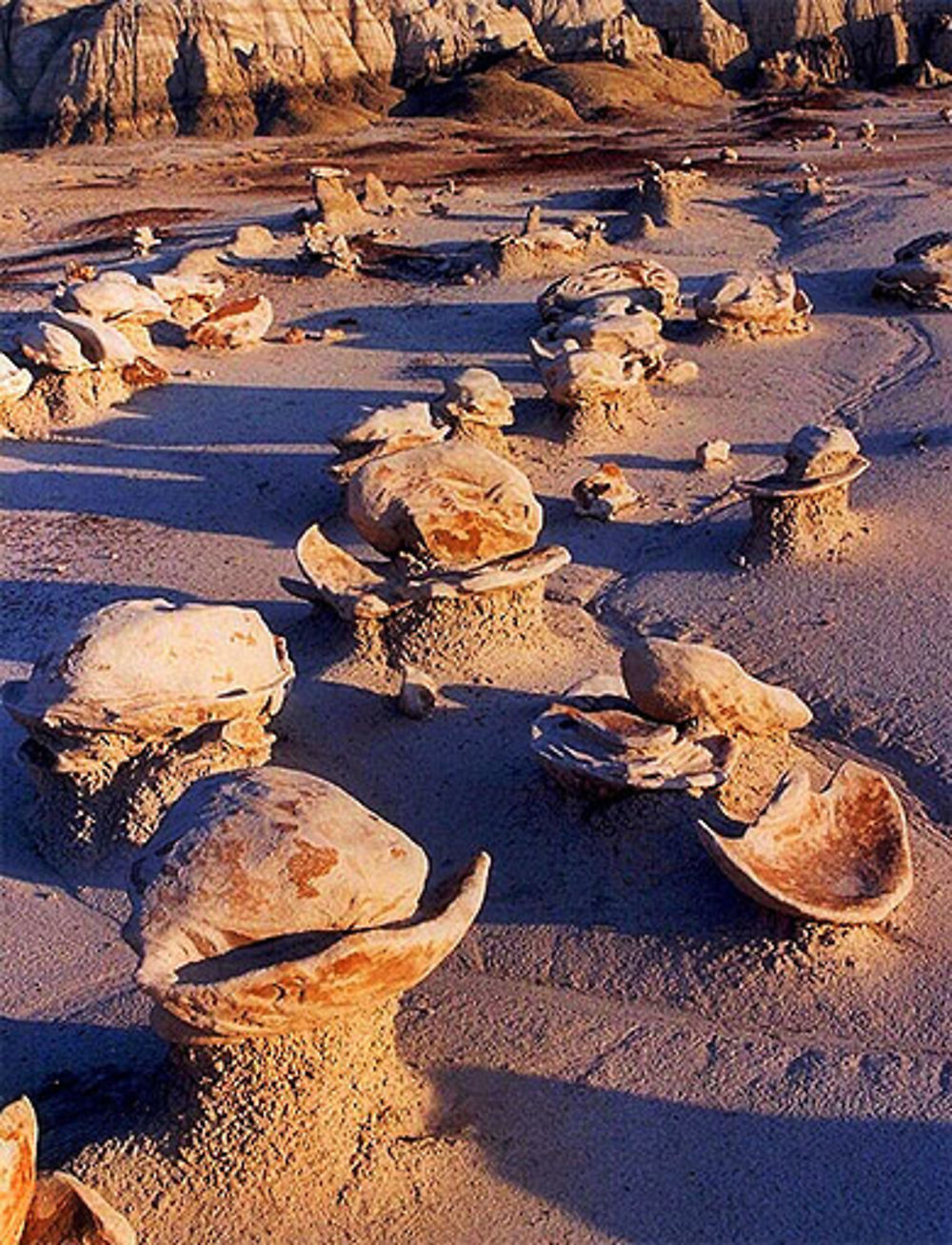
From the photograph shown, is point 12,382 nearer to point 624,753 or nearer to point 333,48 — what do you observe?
point 624,753

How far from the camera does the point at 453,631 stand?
6.05m

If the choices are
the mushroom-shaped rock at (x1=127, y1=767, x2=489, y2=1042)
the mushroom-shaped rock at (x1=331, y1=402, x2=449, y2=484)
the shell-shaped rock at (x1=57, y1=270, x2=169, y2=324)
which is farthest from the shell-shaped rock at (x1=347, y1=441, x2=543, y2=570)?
the shell-shaped rock at (x1=57, y1=270, x2=169, y2=324)

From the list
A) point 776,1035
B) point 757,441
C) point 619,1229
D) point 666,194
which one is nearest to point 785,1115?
point 776,1035

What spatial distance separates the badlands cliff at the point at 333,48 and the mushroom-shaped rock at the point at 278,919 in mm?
31891

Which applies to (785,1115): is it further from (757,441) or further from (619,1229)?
(757,441)

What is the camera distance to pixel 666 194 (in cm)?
1636

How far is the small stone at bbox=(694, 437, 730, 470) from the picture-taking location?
346 inches

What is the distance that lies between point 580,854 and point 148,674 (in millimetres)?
1633

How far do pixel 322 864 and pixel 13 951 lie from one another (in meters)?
1.72

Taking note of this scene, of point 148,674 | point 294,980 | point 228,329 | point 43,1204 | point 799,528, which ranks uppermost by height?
point 294,980

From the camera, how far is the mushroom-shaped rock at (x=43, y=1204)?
9.66 feet

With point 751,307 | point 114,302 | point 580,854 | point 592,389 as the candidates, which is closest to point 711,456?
point 592,389

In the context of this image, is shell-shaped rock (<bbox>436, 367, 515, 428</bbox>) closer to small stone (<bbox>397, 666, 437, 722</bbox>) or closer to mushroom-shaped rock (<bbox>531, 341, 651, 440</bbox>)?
mushroom-shaped rock (<bbox>531, 341, 651, 440</bbox>)

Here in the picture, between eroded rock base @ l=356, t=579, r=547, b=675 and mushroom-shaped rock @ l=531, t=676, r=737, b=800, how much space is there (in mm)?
989
